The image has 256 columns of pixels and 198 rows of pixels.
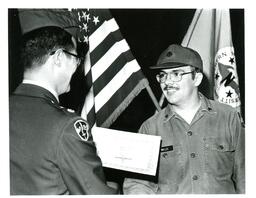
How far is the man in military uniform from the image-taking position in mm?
1335

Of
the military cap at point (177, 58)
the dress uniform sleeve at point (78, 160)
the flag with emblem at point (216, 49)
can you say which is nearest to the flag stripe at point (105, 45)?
the military cap at point (177, 58)

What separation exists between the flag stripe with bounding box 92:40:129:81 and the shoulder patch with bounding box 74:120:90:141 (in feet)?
1.27

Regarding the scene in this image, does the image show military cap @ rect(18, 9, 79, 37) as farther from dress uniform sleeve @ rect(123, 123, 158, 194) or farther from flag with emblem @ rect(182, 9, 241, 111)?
dress uniform sleeve @ rect(123, 123, 158, 194)

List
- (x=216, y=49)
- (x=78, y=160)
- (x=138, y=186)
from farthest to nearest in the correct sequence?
(x=216, y=49), (x=138, y=186), (x=78, y=160)

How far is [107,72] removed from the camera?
1.73 m

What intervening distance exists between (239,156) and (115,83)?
0.71m

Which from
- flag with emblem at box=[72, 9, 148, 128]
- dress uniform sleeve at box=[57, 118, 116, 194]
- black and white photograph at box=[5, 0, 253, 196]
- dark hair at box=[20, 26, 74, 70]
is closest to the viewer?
dress uniform sleeve at box=[57, 118, 116, 194]

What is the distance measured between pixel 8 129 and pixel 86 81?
1.40ft

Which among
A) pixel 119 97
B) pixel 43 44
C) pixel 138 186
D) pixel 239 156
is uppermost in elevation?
pixel 43 44

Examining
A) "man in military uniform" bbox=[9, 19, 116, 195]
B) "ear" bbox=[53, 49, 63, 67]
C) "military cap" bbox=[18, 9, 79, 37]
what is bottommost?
"man in military uniform" bbox=[9, 19, 116, 195]

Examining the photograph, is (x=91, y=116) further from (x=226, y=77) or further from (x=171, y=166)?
(x=226, y=77)

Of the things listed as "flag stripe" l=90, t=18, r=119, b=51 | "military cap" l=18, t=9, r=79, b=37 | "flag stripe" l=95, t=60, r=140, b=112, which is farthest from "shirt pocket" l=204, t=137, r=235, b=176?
"military cap" l=18, t=9, r=79, b=37

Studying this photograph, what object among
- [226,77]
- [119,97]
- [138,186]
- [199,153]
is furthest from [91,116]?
[226,77]
